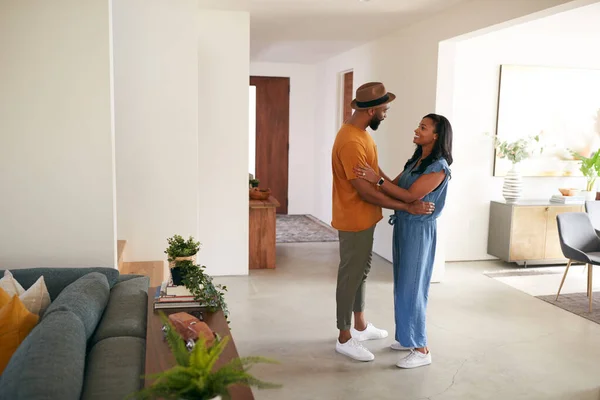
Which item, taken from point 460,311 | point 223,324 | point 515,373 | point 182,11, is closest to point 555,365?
point 515,373

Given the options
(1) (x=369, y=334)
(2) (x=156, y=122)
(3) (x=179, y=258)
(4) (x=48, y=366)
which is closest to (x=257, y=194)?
(2) (x=156, y=122)

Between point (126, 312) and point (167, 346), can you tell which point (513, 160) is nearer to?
point (126, 312)

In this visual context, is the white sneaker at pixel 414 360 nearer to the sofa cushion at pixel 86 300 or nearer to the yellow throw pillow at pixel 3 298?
the sofa cushion at pixel 86 300

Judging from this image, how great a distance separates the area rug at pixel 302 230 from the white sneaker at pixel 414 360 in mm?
3919

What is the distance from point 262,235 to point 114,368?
393cm

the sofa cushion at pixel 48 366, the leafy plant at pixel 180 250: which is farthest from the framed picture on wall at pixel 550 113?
the sofa cushion at pixel 48 366

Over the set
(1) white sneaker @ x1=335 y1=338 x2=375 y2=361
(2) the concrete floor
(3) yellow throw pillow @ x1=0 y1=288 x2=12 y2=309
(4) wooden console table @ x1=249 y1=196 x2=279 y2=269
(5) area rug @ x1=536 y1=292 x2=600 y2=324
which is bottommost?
(2) the concrete floor

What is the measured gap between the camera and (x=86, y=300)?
231 centimetres

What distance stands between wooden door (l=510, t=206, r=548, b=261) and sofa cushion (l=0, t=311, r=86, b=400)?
5.05m

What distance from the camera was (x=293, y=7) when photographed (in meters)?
4.98

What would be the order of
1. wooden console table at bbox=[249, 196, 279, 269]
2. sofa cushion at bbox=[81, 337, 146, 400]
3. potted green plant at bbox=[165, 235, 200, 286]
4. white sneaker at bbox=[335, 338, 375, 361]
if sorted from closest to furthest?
sofa cushion at bbox=[81, 337, 146, 400], potted green plant at bbox=[165, 235, 200, 286], white sneaker at bbox=[335, 338, 375, 361], wooden console table at bbox=[249, 196, 279, 269]

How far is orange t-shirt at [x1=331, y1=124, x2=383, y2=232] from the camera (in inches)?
136

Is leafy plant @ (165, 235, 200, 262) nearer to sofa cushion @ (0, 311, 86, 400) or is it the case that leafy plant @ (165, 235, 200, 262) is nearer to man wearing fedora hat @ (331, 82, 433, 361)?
sofa cushion @ (0, 311, 86, 400)

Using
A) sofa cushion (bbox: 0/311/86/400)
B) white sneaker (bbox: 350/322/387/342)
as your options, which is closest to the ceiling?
white sneaker (bbox: 350/322/387/342)
